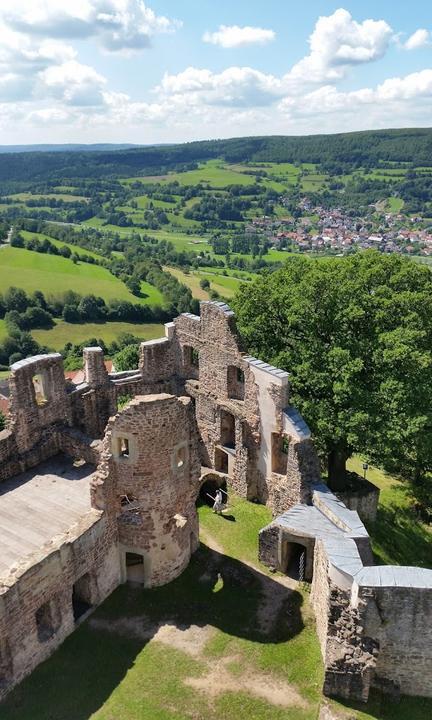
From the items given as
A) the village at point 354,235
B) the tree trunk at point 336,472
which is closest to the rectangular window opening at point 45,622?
→ the tree trunk at point 336,472

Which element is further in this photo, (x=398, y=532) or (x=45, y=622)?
(x=398, y=532)

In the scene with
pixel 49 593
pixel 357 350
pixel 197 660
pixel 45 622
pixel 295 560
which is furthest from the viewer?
pixel 357 350

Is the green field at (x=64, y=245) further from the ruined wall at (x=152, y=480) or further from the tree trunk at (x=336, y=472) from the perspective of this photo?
the ruined wall at (x=152, y=480)

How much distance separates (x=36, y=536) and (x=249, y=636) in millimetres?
7712

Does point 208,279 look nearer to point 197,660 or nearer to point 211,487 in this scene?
point 211,487

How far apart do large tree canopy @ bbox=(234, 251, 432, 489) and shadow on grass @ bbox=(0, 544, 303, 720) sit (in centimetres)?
671

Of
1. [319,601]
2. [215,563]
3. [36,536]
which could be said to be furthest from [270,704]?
[36,536]

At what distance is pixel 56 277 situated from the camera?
10250 centimetres

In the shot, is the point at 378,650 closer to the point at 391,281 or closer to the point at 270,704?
the point at 270,704

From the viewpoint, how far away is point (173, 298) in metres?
101

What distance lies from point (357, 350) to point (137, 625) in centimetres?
1332

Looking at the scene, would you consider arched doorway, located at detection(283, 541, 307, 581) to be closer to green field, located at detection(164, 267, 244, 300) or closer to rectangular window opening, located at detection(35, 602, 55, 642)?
rectangular window opening, located at detection(35, 602, 55, 642)

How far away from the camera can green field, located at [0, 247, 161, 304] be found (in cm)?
9794

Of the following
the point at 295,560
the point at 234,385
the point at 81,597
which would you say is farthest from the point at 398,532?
the point at 81,597
